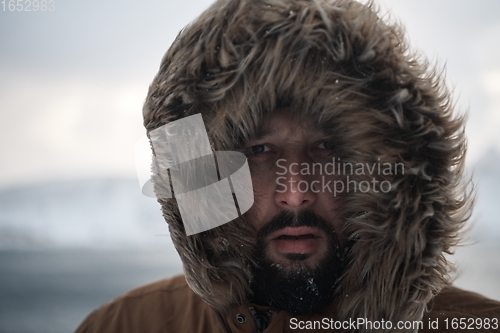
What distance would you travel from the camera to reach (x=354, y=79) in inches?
38.4

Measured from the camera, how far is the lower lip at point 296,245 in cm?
108

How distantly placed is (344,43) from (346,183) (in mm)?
378

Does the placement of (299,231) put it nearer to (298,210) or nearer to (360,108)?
(298,210)

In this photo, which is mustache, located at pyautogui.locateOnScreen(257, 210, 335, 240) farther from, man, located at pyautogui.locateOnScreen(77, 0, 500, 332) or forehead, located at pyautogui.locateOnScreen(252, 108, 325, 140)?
forehead, located at pyautogui.locateOnScreen(252, 108, 325, 140)

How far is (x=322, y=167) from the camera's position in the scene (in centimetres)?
108

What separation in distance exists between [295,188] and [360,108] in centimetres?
28

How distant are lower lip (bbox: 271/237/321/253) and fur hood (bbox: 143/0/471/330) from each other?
10cm

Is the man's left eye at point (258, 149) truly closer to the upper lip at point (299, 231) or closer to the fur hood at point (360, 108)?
the fur hood at point (360, 108)

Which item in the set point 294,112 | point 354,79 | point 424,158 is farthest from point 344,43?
point 424,158

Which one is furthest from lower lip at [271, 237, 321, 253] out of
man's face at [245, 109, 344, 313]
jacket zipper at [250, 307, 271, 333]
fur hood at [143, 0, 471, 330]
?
jacket zipper at [250, 307, 271, 333]

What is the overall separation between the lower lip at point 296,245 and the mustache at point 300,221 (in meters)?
0.04

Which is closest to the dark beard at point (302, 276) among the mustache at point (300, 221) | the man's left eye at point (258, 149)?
the mustache at point (300, 221)

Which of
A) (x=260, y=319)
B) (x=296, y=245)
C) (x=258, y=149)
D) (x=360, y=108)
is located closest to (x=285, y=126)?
(x=258, y=149)

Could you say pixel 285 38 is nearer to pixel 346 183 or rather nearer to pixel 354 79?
pixel 354 79
